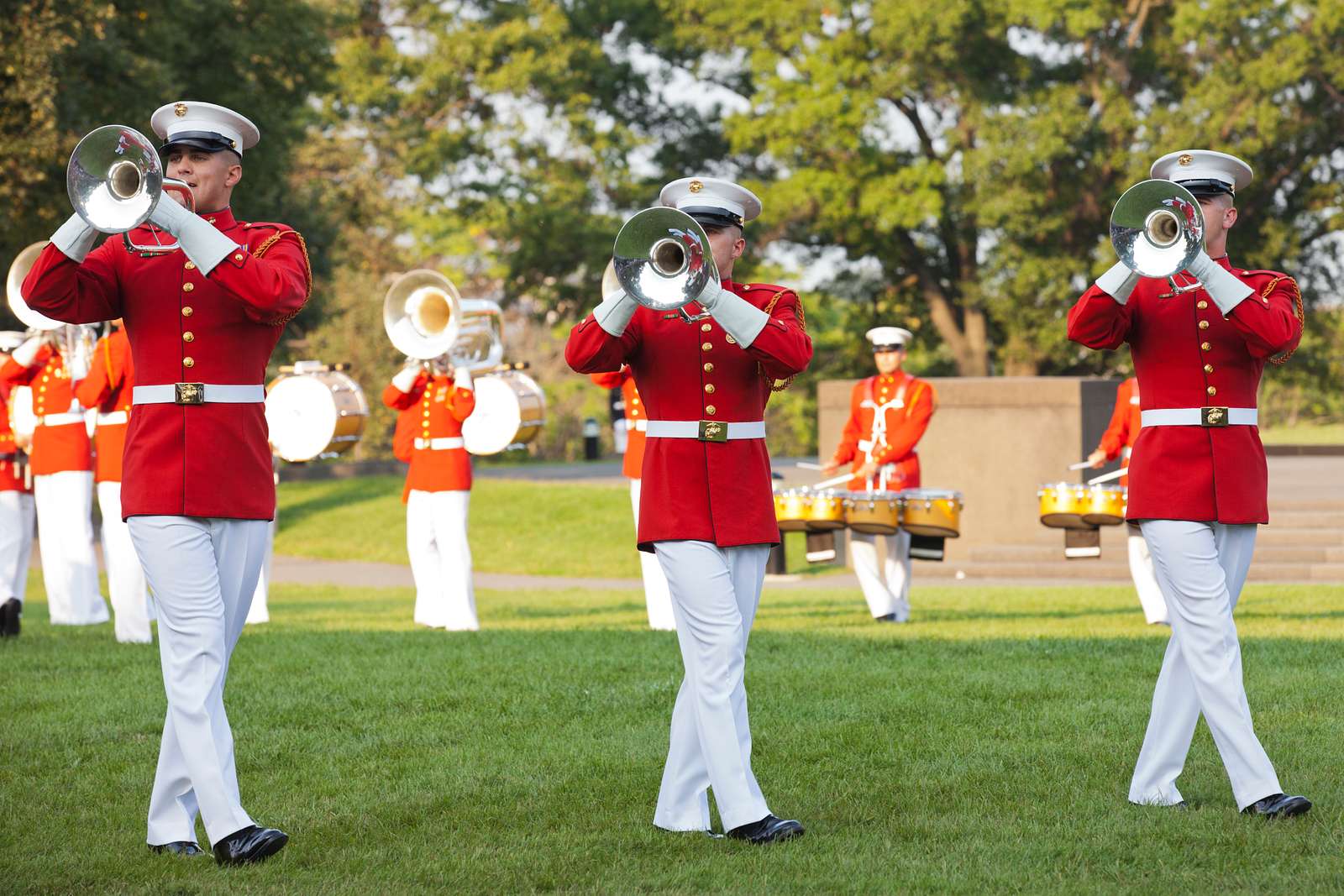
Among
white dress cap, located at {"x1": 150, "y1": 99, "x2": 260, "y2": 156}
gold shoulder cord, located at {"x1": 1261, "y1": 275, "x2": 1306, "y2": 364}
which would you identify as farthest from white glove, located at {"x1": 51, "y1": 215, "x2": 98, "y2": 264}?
gold shoulder cord, located at {"x1": 1261, "y1": 275, "x2": 1306, "y2": 364}

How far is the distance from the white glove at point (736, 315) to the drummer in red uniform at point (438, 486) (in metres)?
7.76

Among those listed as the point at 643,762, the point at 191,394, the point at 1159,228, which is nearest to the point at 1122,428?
the point at 643,762

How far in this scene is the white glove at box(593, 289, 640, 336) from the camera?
19.5 feet

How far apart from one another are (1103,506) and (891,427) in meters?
1.67

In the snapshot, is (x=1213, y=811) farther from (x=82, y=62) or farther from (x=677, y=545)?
(x=82, y=62)

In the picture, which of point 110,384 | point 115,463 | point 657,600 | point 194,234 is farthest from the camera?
A: point 657,600

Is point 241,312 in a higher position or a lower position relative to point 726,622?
higher

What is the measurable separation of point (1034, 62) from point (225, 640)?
3226 centimetres

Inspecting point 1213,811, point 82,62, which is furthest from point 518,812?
point 82,62

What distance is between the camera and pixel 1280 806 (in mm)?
6230

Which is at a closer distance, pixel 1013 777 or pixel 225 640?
pixel 225 640

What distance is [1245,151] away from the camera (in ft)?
110

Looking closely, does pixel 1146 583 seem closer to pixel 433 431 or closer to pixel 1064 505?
pixel 1064 505

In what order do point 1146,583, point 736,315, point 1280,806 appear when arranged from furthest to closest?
point 1146,583 → point 1280,806 → point 736,315
